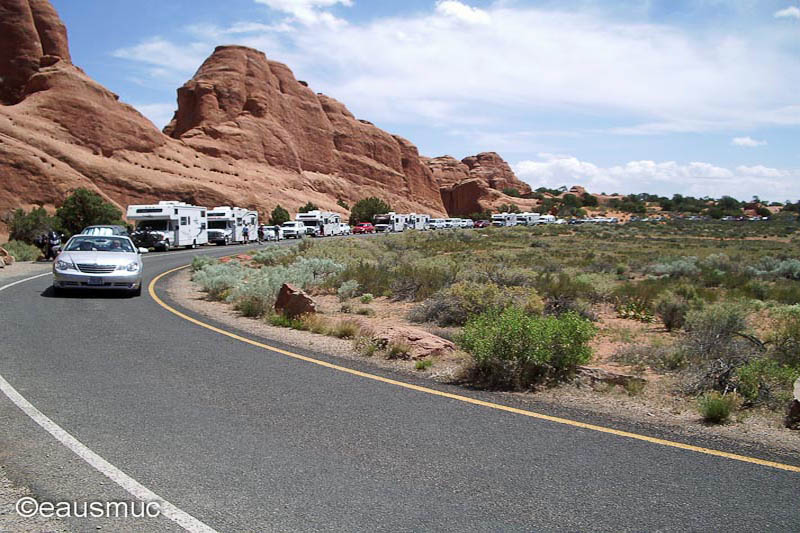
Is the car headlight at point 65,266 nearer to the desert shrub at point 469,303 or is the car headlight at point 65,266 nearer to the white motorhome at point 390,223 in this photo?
the desert shrub at point 469,303

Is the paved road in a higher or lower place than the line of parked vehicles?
lower

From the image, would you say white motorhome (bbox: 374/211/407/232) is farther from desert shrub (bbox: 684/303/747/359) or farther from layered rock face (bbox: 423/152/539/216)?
desert shrub (bbox: 684/303/747/359)

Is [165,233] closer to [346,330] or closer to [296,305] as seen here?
[296,305]

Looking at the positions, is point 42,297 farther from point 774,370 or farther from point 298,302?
point 774,370

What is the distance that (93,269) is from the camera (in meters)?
14.5

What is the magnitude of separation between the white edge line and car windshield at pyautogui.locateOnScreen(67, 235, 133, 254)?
990 centimetres

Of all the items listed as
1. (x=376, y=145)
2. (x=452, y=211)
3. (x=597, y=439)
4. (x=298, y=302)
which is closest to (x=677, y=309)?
(x=298, y=302)

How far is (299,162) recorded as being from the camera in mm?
104125

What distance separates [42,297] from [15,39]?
81.4m

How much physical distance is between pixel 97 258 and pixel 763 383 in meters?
13.8

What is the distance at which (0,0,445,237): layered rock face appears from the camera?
63.8 m

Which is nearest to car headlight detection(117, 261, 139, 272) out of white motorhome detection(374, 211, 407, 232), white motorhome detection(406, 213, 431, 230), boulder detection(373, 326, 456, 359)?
boulder detection(373, 326, 456, 359)

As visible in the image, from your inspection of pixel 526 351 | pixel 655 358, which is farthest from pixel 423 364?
pixel 655 358

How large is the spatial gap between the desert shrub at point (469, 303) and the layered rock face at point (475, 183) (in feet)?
417
